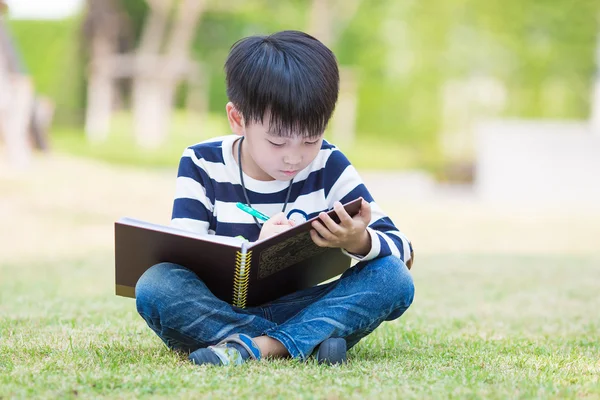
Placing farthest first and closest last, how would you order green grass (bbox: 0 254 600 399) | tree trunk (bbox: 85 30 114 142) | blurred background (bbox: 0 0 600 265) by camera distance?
tree trunk (bbox: 85 30 114 142), blurred background (bbox: 0 0 600 265), green grass (bbox: 0 254 600 399)

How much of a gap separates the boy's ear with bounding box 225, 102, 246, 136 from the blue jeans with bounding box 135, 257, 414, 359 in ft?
1.44

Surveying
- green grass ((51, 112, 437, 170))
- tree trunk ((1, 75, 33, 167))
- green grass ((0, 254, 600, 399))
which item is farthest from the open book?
green grass ((51, 112, 437, 170))

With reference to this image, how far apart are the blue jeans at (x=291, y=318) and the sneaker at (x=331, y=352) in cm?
3

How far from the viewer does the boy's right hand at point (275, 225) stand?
2.24m

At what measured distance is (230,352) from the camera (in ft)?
7.16

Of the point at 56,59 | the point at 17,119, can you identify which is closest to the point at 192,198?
the point at 17,119

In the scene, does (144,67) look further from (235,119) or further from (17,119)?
(235,119)

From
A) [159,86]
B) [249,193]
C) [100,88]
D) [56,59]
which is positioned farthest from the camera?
[56,59]

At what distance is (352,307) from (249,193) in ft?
1.49

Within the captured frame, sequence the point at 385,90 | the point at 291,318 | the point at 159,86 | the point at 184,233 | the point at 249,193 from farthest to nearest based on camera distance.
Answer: the point at 385,90
the point at 159,86
the point at 249,193
the point at 291,318
the point at 184,233

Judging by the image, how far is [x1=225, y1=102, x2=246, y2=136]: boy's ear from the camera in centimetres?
240

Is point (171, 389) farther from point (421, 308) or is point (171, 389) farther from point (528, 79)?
point (528, 79)

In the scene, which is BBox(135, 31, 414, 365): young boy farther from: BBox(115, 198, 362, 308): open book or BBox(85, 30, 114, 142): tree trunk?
BBox(85, 30, 114, 142): tree trunk

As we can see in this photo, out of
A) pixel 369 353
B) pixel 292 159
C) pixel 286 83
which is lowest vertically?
pixel 369 353
